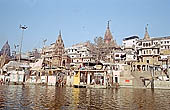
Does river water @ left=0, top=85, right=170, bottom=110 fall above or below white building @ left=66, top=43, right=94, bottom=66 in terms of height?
below

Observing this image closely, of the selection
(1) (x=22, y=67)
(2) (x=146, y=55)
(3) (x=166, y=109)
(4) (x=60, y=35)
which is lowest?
(3) (x=166, y=109)

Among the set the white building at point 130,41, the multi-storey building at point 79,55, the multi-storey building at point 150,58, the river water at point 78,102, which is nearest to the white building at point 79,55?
the multi-storey building at point 79,55

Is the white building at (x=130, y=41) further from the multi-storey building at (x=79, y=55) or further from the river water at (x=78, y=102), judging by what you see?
the river water at (x=78, y=102)

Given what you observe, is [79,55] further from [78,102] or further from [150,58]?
[78,102]

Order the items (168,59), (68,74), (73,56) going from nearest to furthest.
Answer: (68,74) < (168,59) < (73,56)

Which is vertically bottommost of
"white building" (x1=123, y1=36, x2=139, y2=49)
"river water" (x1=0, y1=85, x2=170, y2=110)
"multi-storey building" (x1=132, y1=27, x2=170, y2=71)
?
"river water" (x1=0, y1=85, x2=170, y2=110)

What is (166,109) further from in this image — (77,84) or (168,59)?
(168,59)

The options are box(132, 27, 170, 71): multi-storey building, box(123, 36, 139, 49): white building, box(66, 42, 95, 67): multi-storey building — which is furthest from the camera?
box(123, 36, 139, 49): white building

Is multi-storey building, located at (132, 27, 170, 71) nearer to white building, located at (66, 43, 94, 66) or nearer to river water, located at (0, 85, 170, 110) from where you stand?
white building, located at (66, 43, 94, 66)

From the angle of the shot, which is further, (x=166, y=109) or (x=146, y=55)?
(x=146, y=55)

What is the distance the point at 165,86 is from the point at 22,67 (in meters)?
44.4

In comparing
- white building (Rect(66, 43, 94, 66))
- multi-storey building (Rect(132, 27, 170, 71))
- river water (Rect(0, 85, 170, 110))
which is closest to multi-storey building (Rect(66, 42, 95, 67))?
white building (Rect(66, 43, 94, 66))

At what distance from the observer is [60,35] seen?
8506cm

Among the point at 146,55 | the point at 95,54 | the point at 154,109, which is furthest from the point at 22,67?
the point at 154,109
